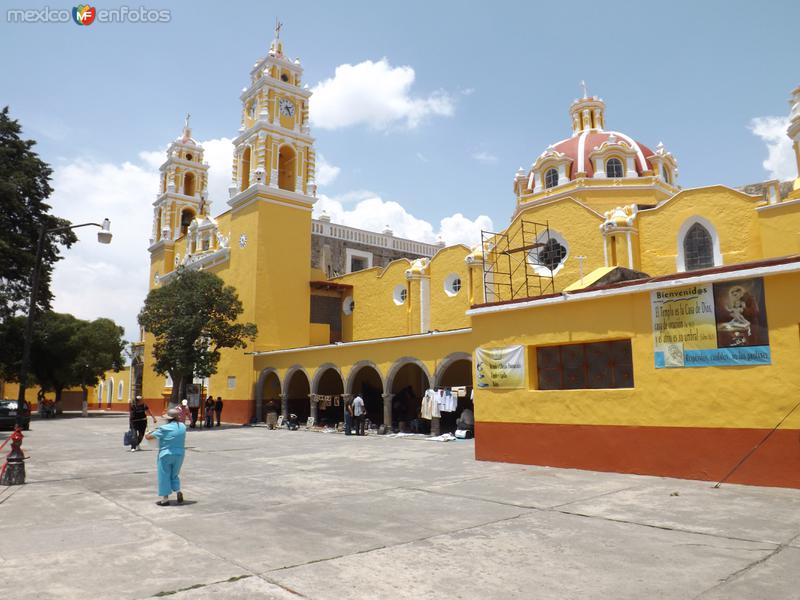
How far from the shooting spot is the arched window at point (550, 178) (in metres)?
27.8

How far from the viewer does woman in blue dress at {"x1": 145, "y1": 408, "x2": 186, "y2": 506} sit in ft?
25.0

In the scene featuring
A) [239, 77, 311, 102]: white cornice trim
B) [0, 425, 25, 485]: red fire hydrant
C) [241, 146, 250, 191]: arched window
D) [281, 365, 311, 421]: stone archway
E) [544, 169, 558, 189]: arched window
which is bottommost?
[0, 425, 25, 485]: red fire hydrant

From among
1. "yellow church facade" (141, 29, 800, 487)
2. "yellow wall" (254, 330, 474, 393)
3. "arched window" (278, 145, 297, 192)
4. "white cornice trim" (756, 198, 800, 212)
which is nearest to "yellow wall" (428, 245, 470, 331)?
"yellow church facade" (141, 29, 800, 487)

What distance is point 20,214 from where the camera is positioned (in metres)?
22.9

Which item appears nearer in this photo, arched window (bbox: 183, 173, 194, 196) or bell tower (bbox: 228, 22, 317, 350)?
bell tower (bbox: 228, 22, 317, 350)

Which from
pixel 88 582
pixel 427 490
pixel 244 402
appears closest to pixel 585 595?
pixel 88 582

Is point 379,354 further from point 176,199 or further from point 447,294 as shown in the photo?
point 176,199

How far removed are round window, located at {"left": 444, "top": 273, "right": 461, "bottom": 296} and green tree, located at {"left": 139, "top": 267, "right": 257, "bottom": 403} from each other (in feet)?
28.2

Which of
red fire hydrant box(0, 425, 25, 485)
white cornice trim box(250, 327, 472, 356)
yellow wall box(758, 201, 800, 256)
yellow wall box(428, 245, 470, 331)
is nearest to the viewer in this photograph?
red fire hydrant box(0, 425, 25, 485)

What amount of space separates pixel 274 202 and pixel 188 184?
50.9 feet

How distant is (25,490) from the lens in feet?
29.6

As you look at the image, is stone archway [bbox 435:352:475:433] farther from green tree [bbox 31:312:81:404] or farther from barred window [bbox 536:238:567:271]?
green tree [bbox 31:312:81:404]

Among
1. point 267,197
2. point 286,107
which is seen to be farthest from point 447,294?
point 286,107

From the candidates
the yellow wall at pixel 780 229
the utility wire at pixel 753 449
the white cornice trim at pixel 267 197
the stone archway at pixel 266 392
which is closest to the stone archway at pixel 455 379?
the utility wire at pixel 753 449
